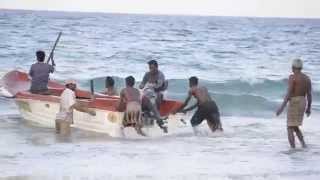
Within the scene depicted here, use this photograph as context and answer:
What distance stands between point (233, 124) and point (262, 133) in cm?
71

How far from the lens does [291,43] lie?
1488cm

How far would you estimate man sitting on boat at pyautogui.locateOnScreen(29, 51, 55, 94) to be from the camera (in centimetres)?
563

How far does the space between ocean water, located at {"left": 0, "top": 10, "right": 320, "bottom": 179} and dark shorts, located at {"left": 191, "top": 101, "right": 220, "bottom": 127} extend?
0.40 ft

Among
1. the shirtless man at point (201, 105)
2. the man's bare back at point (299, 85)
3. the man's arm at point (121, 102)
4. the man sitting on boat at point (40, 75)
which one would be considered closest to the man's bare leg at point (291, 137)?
the man's bare back at point (299, 85)

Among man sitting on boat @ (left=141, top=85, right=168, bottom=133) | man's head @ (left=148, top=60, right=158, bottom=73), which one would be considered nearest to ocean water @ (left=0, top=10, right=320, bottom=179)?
man sitting on boat @ (left=141, top=85, right=168, bottom=133)

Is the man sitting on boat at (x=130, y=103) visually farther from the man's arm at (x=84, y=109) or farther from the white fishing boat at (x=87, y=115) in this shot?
the man's arm at (x=84, y=109)

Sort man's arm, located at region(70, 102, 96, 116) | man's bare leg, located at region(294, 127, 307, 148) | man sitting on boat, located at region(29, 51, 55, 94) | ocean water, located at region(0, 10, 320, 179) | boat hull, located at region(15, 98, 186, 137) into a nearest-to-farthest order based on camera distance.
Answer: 1. ocean water, located at region(0, 10, 320, 179)
2. man's bare leg, located at region(294, 127, 307, 148)
3. boat hull, located at region(15, 98, 186, 137)
4. man's arm, located at region(70, 102, 96, 116)
5. man sitting on boat, located at region(29, 51, 55, 94)

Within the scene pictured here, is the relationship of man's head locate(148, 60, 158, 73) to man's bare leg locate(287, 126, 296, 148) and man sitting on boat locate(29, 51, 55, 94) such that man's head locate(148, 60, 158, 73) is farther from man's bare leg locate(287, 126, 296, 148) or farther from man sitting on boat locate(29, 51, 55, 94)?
man's bare leg locate(287, 126, 296, 148)

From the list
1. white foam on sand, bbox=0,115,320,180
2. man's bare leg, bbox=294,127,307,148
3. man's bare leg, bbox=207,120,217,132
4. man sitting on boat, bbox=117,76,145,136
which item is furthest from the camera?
man's bare leg, bbox=207,120,217,132

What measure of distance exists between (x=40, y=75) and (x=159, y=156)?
1544mm

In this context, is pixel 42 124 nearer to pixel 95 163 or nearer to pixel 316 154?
pixel 95 163

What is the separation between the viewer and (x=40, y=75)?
5.67 meters

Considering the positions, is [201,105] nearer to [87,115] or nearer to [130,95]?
[130,95]

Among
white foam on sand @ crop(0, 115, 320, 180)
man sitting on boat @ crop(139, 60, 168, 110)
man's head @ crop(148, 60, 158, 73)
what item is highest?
man's head @ crop(148, 60, 158, 73)
